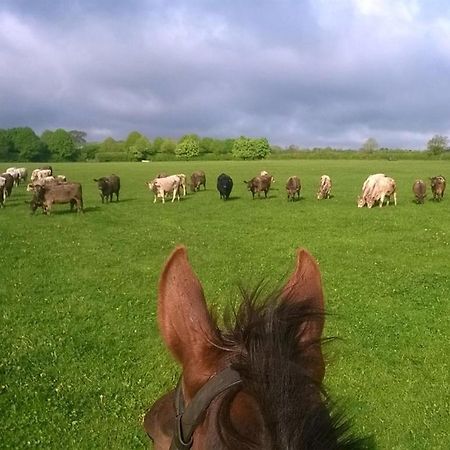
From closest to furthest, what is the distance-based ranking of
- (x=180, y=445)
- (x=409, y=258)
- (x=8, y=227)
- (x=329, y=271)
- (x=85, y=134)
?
1. (x=180, y=445)
2. (x=329, y=271)
3. (x=409, y=258)
4. (x=8, y=227)
5. (x=85, y=134)

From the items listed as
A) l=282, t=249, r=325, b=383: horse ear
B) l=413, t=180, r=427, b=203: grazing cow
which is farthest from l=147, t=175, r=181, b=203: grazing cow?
l=282, t=249, r=325, b=383: horse ear

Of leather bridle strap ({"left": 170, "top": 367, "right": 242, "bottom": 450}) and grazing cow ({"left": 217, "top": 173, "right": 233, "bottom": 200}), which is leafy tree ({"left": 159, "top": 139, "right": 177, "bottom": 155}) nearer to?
grazing cow ({"left": 217, "top": 173, "right": 233, "bottom": 200})

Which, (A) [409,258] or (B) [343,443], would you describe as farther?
(A) [409,258]

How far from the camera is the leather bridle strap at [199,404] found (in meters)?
1.50

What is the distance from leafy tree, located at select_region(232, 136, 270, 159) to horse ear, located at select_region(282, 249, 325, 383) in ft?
399

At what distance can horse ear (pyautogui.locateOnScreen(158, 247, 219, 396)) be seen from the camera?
169 cm

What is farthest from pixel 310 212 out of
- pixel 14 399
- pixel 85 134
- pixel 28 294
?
pixel 85 134

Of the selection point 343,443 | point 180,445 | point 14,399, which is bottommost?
point 14,399

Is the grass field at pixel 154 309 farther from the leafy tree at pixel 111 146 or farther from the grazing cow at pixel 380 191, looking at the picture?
the leafy tree at pixel 111 146

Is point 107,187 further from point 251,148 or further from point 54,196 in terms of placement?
point 251,148

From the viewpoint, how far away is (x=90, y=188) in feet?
128

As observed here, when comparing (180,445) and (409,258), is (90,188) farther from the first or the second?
(180,445)

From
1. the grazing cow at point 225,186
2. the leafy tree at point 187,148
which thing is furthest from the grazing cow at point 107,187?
the leafy tree at point 187,148

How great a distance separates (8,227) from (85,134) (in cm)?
14796
